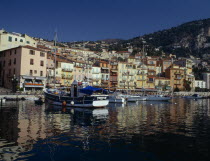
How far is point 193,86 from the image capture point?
13038cm

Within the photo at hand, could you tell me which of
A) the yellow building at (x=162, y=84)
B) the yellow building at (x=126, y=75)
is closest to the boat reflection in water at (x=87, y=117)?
the yellow building at (x=126, y=75)

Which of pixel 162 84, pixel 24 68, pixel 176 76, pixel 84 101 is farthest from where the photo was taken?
pixel 176 76

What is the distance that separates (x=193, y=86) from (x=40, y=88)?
97.4 metres

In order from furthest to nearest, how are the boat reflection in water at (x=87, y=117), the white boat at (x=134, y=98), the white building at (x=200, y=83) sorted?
the white building at (x=200, y=83), the white boat at (x=134, y=98), the boat reflection in water at (x=87, y=117)

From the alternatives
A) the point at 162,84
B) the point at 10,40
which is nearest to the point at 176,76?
the point at 162,84

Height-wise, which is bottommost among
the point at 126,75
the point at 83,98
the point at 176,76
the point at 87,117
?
the point at 87,117

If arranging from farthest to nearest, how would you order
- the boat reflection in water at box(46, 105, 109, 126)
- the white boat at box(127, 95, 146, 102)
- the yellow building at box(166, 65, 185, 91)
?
the yellow building at box(166, 65, 185, 91) < the white boat at box(127, 95, 146, 102) < the boat reflection in water at box(46, 105, 109, 126)

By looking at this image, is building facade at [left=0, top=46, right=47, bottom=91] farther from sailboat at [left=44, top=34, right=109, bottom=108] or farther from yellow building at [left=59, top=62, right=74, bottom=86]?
sailboat at [left=44, top=34, right=109, bottom=108]

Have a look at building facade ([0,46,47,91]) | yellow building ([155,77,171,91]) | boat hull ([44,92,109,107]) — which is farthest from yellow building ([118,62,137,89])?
boat hull ([44,92,109,107])

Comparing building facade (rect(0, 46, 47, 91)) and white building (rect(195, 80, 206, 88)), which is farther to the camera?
white building (rect(195, 80, 206, 88))

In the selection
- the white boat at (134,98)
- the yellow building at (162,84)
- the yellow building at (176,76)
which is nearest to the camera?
the white boat at (134,98)

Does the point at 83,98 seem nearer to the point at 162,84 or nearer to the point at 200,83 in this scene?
the point at 162,84

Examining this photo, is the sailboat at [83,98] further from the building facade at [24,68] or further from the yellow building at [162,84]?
the yellow building at [162,84]

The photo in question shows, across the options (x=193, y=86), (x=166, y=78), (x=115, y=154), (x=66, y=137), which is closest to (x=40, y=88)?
(x=66, y=137)
